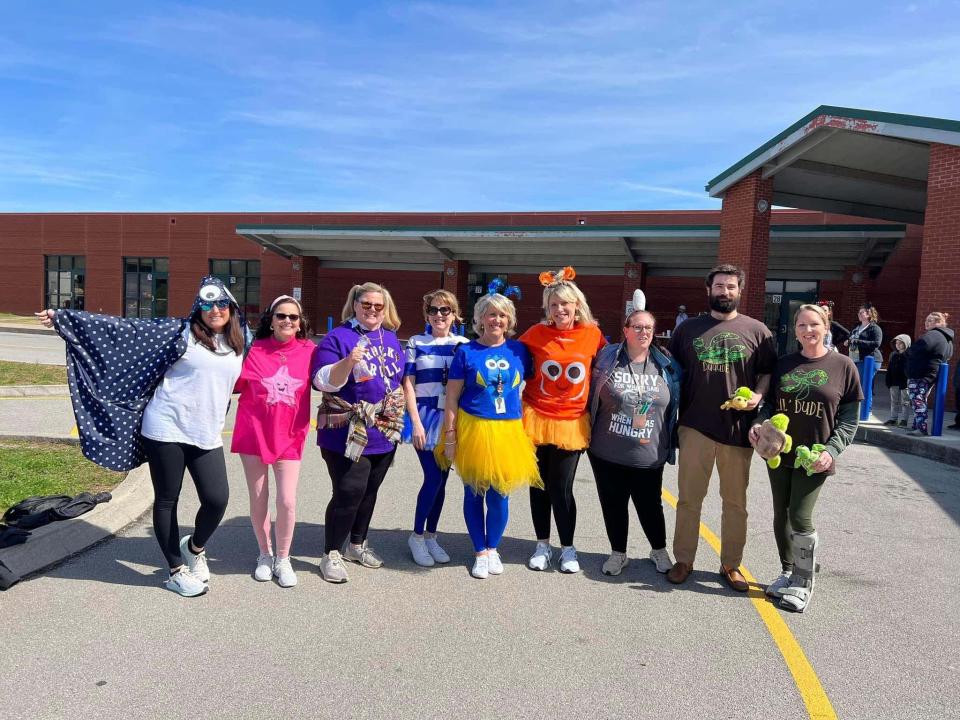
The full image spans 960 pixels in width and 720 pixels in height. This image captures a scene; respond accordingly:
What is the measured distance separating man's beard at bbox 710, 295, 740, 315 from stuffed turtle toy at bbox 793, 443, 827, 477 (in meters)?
0.91

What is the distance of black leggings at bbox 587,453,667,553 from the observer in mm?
4512

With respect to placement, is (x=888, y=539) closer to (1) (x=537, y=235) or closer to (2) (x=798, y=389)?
(2) (x=798, y=389)

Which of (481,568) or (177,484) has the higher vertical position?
(177,484)

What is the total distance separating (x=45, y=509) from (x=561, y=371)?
143 inches

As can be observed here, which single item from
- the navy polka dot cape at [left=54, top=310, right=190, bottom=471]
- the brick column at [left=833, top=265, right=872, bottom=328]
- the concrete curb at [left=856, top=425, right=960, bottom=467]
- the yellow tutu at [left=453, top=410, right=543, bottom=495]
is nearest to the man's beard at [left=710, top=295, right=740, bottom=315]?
the yellow tutu at [left=453, top=410, right=543, bottom=495]

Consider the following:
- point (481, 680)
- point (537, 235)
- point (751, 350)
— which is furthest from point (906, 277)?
point (481, 680)

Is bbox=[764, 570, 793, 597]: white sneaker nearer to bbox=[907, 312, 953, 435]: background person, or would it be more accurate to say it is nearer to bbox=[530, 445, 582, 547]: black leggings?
bbox=[530, 445, 582, 547]: black leggings

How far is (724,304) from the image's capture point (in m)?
4.34

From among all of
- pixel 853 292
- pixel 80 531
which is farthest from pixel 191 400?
pixel 853 292

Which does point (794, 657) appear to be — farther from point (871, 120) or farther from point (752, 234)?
point (752, 234)

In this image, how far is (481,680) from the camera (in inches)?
126

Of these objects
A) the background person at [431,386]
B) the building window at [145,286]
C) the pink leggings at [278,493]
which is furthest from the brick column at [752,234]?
the building window at [145,286]

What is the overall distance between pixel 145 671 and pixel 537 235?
21.0 meters

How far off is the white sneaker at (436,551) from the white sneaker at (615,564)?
3.43 ft
